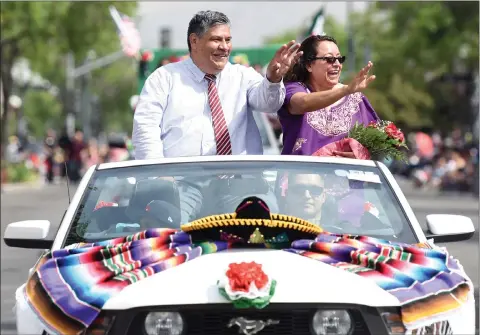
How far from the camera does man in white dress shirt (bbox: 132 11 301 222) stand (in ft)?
25.3

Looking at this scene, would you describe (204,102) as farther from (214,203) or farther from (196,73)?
(214,203)

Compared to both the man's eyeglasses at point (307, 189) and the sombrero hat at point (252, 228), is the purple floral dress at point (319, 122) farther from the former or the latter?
the sombrero hat at point (252, 228)

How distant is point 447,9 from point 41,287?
4353 cm

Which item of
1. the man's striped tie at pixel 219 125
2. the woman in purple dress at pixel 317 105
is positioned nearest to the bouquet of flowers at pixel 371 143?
the woman in purple dress at pixel 317 105

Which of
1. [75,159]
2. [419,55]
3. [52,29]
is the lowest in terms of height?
[75,159]

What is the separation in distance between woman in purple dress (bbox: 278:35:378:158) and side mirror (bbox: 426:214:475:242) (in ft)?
5.09

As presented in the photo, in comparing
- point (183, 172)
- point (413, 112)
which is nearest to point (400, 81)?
point (413, 112)

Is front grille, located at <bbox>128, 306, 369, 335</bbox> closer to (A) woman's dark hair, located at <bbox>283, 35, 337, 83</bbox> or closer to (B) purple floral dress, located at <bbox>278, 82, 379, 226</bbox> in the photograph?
(B) purple floral dress, located at <bbox>278, 82, 379, 226</bbox>

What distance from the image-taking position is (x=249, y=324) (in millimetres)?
4805

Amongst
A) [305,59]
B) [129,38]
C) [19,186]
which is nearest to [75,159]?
[19,186]

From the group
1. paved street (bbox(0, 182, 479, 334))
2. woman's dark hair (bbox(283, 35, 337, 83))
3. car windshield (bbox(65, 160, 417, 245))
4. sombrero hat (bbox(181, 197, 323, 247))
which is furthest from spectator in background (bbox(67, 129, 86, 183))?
sombrero hat (bbox(181, 197, 323, 247))

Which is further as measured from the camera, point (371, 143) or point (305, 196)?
point (371, 143)

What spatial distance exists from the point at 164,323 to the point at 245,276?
353 millimetres

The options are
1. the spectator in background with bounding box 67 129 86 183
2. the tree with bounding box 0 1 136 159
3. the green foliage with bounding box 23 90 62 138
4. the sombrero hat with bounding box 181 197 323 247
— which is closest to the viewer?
the sombrero hat with bounding box 181 197 323 247
